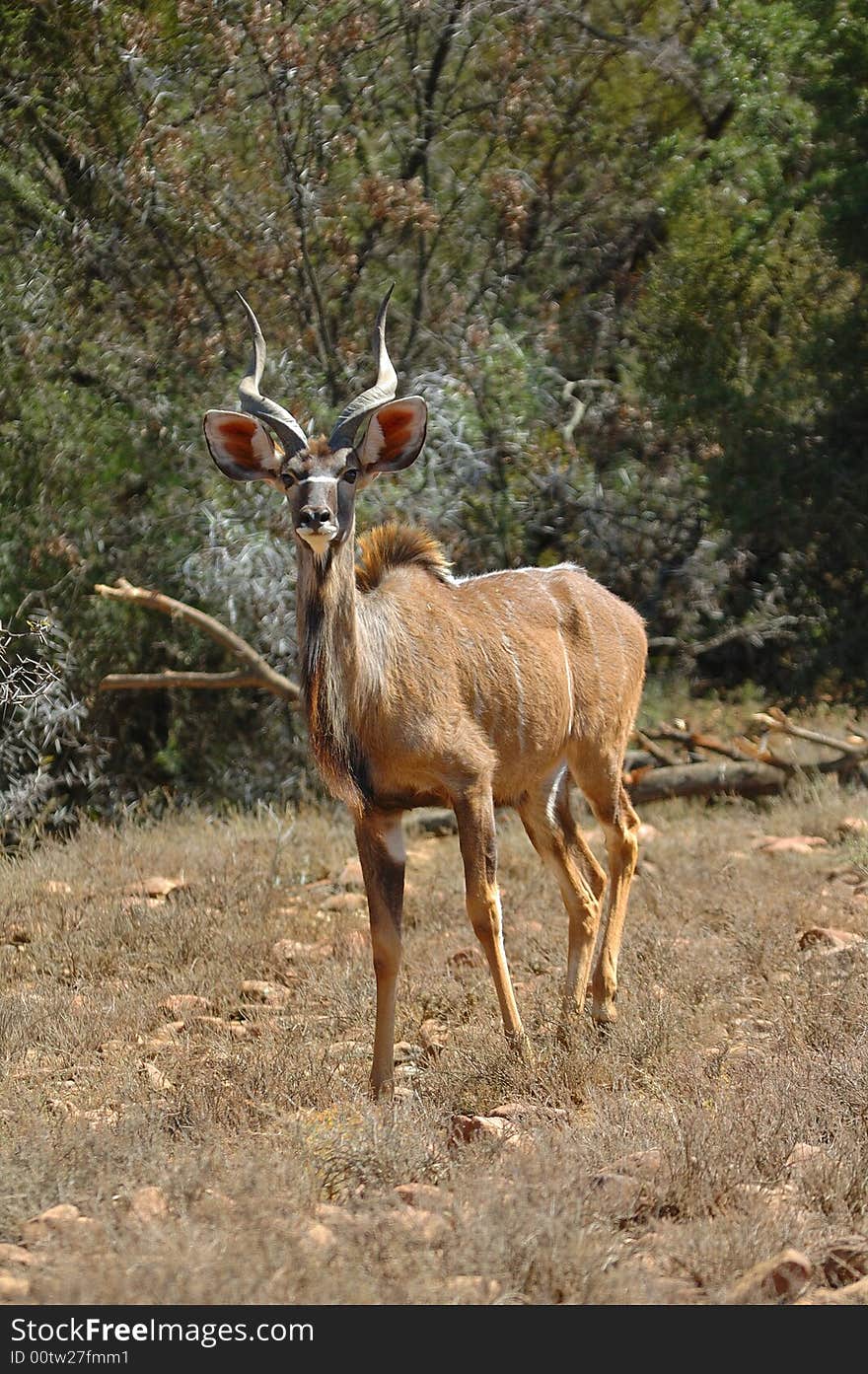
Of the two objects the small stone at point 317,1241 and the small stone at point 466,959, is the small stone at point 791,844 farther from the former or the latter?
the small stone at point 317,1241

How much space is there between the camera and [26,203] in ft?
34.2

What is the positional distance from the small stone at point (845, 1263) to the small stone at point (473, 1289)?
2.89 feet

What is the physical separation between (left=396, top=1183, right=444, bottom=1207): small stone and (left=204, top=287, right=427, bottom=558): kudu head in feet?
7.23

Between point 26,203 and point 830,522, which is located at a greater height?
point 26,203

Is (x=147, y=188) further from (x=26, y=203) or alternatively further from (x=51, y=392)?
(x=51, y=392)

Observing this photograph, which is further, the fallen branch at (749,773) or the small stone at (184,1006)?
the fallen branch at (749,773)

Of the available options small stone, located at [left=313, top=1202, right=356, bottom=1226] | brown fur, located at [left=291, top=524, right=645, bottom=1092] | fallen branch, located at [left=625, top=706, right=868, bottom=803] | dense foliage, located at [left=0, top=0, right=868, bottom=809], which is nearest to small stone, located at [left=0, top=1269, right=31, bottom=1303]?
small stone, located at [left=313, top=1202, right=356, bottom=1226]

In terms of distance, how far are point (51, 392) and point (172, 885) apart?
3.58 m

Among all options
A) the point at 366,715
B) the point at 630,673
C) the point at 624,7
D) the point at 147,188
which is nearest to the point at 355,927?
the point at 630,673

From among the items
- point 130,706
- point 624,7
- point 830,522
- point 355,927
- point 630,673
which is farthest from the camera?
point 624,7

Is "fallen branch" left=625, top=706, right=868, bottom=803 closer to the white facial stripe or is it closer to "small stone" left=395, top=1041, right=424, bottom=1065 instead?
"small stone" left=395, top=1041, right=424, bottom=1065

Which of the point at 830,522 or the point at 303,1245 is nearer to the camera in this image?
the point at 303,1245

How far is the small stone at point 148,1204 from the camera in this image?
3.99 meters

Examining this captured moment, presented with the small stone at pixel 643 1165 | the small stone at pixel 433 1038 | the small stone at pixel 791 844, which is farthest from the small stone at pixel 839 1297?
the small stone at pixel 791 844
